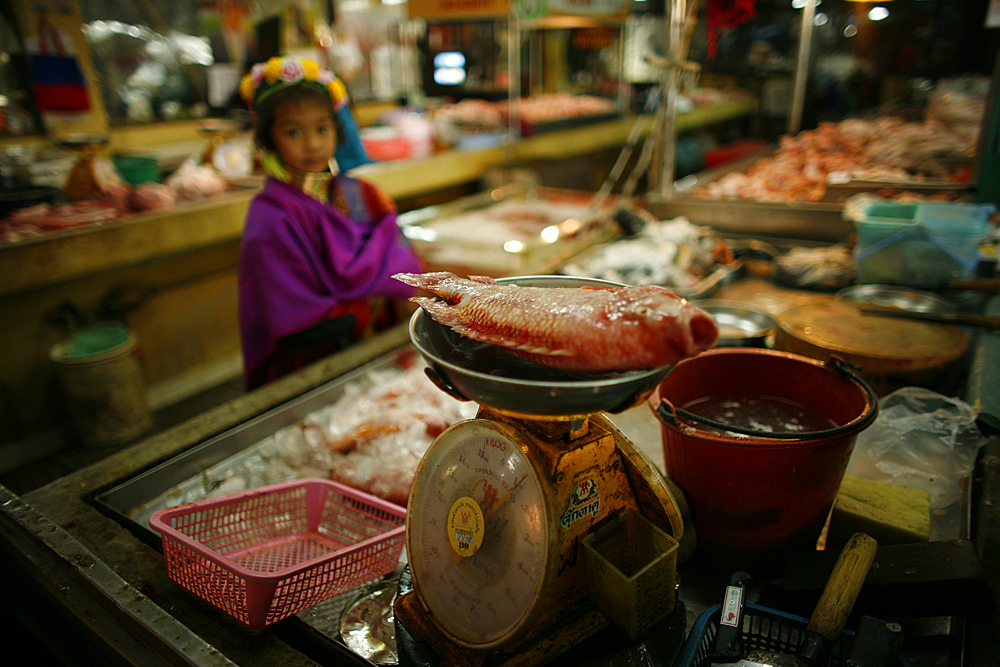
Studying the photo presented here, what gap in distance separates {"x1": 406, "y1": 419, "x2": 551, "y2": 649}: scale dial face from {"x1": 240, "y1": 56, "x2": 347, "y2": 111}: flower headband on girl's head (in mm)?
2050

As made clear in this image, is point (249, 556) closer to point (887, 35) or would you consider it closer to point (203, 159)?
point (203, 159)

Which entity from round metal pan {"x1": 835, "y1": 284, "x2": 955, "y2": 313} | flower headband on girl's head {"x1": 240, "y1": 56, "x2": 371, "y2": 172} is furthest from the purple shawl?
round metal pan {"x1": 835, "y1": 284, "x2": 955, "y2": 313}

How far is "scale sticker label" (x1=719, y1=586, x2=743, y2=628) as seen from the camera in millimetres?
1182

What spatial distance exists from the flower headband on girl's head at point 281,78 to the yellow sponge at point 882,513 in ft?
8.32

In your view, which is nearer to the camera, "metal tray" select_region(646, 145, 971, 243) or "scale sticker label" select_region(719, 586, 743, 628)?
"scale sticker label" select_region(719, 586, 743, 628)

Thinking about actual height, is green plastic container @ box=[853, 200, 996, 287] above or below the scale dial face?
above

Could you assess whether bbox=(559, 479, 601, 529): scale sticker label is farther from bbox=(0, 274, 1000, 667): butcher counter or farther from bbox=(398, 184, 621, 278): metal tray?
bbox=(398, 184, 621, 278): metal tray

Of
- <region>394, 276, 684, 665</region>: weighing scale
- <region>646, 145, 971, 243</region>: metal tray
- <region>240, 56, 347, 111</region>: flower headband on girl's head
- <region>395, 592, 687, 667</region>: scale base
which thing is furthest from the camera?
<region>646, 145, 971, 243</region>: metal tray

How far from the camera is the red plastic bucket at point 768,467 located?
1.24m

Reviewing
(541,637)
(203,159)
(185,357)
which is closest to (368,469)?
(541,637)

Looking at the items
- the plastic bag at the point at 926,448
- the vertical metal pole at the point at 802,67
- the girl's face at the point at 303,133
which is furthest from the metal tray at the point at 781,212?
the girl's face at the point at 303,133

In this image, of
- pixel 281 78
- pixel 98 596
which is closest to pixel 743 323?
pixel 281 78

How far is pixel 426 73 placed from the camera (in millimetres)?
9742

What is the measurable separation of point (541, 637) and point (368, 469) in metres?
0.88
